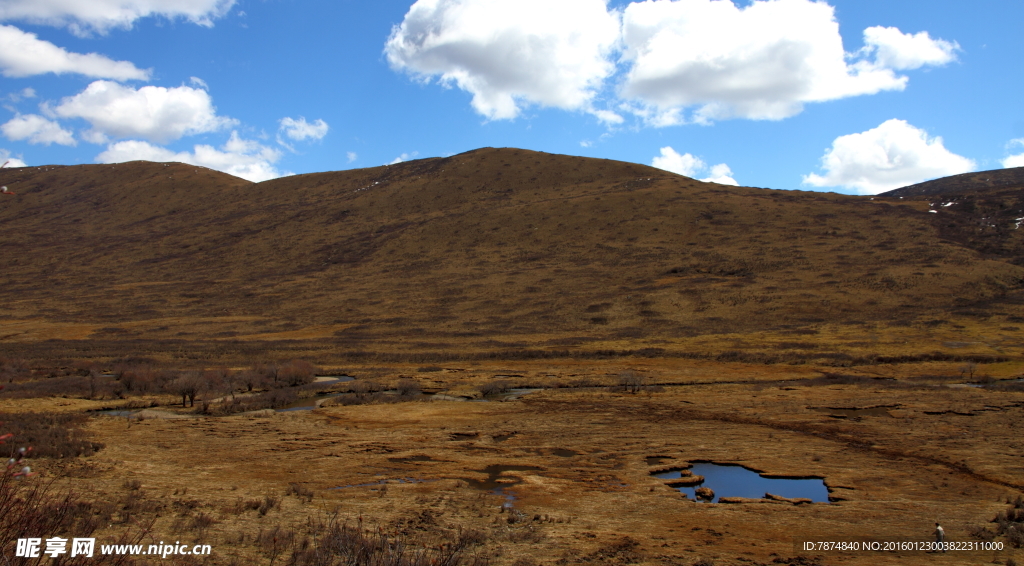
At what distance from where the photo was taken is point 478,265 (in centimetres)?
10350

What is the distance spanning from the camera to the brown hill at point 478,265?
67875mm

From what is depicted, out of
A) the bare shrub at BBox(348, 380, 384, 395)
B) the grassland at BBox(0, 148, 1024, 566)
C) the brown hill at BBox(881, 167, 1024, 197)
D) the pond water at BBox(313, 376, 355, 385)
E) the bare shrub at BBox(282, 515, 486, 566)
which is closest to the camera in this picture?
the bare shrub at BBox(282, 515, 486, 566)

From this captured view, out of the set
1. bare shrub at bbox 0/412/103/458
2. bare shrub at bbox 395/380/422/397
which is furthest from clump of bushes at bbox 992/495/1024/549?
bare shrub at bbox 395/380/422/397

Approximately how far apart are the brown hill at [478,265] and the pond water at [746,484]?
36854mm

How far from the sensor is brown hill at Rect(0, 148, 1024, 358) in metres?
67.9

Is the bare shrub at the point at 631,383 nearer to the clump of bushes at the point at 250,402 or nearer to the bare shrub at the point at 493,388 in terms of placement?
the bare shrub at the point at 493,388

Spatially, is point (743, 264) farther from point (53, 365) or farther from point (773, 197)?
point (53, 365)

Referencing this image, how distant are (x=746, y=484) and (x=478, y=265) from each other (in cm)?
8585

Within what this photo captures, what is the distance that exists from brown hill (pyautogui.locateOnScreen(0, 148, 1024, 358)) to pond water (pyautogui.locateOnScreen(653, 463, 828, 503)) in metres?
36.9

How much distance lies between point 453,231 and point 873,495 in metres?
107

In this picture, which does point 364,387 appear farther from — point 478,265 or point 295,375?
point 478,265

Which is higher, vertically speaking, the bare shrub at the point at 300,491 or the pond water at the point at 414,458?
the bare shrub at the point at 300,491

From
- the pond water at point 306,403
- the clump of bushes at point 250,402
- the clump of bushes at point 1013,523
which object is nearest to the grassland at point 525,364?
the clump of bushes at point 1013,523

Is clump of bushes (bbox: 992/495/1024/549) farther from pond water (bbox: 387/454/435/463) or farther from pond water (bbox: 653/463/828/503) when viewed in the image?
pond water (bbox: 387/454/435/463)
